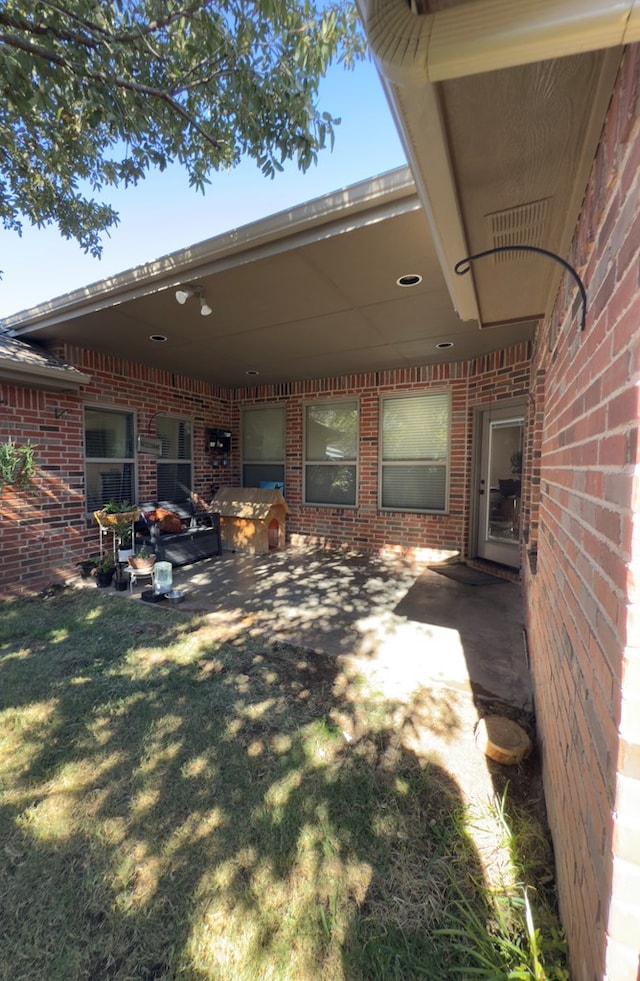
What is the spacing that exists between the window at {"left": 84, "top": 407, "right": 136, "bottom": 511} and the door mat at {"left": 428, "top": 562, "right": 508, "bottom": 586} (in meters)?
4.52

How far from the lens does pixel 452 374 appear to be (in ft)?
17.5

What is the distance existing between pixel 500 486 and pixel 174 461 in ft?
16.4

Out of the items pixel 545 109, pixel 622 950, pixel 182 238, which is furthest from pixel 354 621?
pixel 182 238

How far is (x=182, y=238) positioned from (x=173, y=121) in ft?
2.73

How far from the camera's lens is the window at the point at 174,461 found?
593 cm

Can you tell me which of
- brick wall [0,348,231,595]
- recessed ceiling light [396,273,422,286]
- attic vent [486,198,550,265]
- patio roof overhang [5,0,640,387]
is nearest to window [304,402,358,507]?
patio roof overhang [5,0,640,387]

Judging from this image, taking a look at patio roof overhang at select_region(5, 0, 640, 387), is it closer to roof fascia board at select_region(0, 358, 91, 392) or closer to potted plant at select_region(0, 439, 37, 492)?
roof fascia board at select_region(0, 358, 91, 392)

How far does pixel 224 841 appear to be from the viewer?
1388 mm

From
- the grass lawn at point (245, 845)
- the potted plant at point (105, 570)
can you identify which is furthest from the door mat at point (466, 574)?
the potted plant at point (105, 570)

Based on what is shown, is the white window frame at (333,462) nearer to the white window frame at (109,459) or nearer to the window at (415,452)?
the window at (415,452)

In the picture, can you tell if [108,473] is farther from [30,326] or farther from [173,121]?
[173,121]

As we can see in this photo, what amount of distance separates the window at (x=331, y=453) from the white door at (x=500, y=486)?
202cm

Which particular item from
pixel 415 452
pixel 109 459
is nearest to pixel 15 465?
pixel 109 459

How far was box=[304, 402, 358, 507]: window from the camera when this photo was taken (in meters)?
6.29
